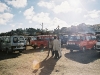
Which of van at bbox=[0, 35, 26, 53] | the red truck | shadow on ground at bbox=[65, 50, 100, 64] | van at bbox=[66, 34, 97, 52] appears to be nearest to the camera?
shadow on ground at bbox=[65, 50, 100, 64]

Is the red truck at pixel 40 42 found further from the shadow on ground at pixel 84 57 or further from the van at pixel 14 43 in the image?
the shadow on ground at pixel 84 57

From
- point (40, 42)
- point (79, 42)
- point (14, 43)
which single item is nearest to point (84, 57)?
point (79, 42)

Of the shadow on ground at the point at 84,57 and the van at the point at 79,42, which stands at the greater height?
the van at the point at 79,42

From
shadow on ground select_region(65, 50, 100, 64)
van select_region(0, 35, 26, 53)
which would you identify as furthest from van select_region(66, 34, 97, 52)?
van select_region(0, 35, 26, 53)

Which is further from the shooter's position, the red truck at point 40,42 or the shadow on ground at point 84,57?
the red truck at point 40,42

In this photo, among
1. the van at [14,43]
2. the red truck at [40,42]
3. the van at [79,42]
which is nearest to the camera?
the van at [14,43]

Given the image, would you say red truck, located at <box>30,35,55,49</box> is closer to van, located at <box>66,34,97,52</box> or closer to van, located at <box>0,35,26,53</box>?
van, located at <box>0,35,26,53</box>

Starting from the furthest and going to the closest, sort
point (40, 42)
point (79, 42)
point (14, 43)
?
point (40, 42) → point (79, 42) → point (14, 43)

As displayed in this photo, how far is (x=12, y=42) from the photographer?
15688 mm

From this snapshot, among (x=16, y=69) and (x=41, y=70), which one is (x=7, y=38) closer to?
(x=16, y=69)

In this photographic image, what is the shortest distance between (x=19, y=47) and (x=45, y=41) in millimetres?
6345

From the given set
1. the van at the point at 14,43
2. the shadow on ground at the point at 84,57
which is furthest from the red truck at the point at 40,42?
the shadow on ground at the point at 84,57

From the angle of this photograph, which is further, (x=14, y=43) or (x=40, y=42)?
(x=40, y=42)

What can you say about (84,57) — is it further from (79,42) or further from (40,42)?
(40,42)
